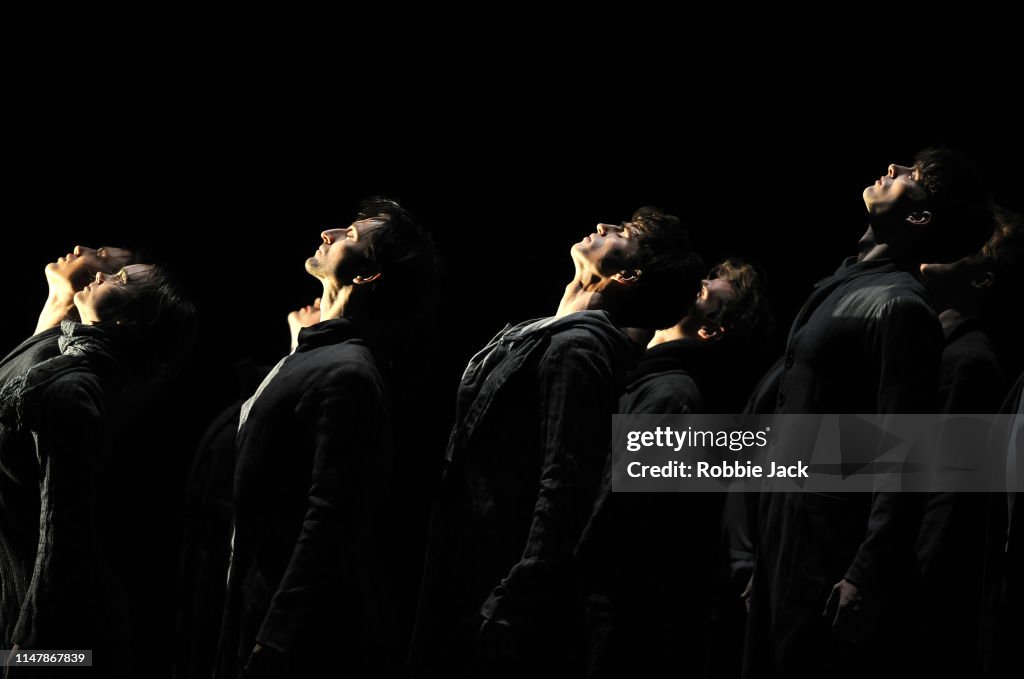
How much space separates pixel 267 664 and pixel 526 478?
0.77 meters

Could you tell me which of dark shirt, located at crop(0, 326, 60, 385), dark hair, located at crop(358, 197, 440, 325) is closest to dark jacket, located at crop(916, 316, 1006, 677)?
dark hair, located at crop(358, 197, 440, 325)

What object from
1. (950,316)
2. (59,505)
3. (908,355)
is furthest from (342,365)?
(950,316)

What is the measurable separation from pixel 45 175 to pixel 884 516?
373cm

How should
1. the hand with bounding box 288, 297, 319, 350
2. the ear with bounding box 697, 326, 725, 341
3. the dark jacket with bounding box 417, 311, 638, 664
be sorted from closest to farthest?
1. the dark jacket with bounding box 417, 311, 638, 664
2. the ear with bounding box 697, 326, 725, 341
3. the hand with bounding box 288, 297, 319, 350

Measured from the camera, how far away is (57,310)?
3.88m

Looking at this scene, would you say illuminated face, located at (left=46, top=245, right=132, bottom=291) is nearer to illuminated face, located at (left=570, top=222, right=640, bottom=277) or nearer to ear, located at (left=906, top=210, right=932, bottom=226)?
illuminated face, located at (left=570, top=222, right=640, bottom=277)

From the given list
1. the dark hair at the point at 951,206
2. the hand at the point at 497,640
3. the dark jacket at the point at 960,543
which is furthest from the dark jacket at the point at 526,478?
the dark jacket at the point at 960,543

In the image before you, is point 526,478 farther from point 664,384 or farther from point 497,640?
point 664,384

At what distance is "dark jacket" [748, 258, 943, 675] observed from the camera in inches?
108

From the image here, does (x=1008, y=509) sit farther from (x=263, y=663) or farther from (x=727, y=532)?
(x=263, y=663)

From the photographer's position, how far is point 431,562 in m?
3.07

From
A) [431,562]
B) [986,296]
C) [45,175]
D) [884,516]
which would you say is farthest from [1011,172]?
[45,175]

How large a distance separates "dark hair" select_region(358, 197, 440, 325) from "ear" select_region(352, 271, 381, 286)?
12mm

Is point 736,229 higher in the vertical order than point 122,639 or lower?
higher
